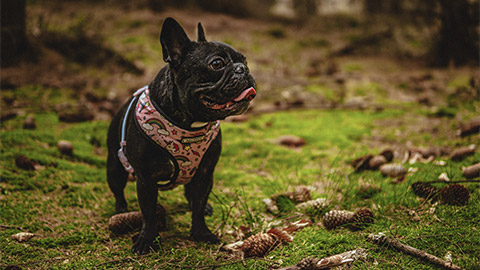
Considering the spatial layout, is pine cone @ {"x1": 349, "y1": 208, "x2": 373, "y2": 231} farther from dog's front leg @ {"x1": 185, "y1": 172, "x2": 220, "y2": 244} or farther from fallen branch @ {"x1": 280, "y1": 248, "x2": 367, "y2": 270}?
dog's front leg @ {"x1": 185, "y1": 172, "x2": 220, "y2": 244}

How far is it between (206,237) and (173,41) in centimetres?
132

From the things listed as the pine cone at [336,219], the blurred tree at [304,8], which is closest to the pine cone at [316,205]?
the pine cone at [336,219]

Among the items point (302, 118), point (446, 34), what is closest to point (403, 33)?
point (446, 34)

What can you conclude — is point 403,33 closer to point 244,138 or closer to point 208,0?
point 208,0

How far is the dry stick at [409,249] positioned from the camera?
1.70 m

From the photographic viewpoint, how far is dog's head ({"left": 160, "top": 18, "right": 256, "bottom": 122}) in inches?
77.9

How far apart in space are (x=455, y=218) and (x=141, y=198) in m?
1.93

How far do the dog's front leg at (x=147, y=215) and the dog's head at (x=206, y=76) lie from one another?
57 cm

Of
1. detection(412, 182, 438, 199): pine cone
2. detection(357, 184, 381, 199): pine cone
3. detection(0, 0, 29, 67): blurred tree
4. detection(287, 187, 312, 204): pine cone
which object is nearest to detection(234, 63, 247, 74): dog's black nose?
detection(287, 187, 312, 204): pine cone

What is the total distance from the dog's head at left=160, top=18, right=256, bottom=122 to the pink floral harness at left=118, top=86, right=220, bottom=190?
0.16 meters

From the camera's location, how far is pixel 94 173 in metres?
3.38

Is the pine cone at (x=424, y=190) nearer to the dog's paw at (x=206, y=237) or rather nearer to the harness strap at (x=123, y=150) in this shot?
the dog's paw at (x=206, y=237)

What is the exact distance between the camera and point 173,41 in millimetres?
2059

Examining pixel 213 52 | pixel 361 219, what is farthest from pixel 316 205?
pixel 213 52
